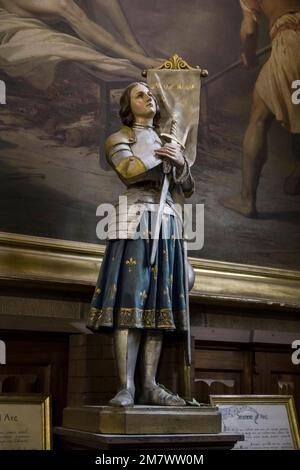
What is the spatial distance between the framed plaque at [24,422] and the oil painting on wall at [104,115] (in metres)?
1.04

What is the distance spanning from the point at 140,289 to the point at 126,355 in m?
0.31

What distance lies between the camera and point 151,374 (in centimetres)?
280

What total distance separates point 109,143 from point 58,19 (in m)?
1.55

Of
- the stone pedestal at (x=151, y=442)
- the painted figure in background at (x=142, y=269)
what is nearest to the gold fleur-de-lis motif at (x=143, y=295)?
the painted figure in background at (x=142, y=269)

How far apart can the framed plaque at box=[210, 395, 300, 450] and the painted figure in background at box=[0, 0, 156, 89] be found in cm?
234

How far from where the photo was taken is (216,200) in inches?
170

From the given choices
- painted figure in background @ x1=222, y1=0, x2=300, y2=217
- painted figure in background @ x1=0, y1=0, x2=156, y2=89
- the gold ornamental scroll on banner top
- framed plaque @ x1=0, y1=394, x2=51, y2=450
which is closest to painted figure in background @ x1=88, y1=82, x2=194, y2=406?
the gold ornamental scroll on banner top

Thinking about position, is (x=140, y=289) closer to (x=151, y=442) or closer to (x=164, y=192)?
(x=164, y=192)

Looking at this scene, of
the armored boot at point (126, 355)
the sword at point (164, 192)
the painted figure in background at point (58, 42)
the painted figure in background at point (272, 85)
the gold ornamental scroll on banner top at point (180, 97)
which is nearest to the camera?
the armored boot at point (126, 355)

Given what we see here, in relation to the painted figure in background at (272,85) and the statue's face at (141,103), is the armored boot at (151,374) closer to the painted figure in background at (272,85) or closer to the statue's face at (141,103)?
the statue's face at (141,103)

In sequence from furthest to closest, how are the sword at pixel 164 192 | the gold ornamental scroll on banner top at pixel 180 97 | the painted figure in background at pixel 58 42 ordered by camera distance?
the painted figure in background at pixel 58 42 < the gold ornamental scroll on banner top at pixel 180 97 < the sword at pixel 164 192

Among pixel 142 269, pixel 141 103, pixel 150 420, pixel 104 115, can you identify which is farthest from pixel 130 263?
pixel 104 115

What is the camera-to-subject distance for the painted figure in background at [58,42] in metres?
3.93
